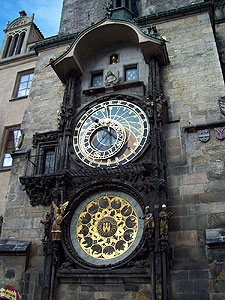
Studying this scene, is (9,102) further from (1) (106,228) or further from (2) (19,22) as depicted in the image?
(1) (106,228)

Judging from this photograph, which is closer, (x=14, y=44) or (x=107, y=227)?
(x=107, y=227)

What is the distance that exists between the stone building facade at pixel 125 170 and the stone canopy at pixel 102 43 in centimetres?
4

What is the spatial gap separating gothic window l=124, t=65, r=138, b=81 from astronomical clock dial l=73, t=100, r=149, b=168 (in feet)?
3.86

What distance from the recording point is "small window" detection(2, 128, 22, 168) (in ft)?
44.6

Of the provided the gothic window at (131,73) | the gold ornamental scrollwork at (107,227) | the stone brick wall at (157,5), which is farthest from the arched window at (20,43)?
the gold ornamental scrollwork at (107,227)

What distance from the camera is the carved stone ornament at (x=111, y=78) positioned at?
11.8 meters

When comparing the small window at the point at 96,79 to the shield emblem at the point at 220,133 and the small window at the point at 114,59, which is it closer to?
the small window at the point at 114,59

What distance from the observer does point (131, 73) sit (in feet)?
39.6

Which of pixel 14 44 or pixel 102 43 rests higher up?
pixel 14 44

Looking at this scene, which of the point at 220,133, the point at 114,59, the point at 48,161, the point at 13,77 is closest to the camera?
the point at 220,133

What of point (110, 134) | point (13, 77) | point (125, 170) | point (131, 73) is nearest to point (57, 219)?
point (125, 170)

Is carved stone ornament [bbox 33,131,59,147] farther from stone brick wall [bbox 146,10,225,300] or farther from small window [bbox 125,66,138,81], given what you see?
stone brick wall [bbox 146,10,225,300]

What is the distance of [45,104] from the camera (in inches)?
503

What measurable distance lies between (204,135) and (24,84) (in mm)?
8973
